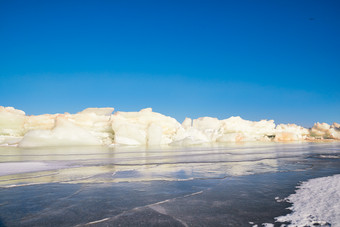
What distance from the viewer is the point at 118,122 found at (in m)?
28.5

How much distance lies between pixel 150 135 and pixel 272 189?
26.8 metres

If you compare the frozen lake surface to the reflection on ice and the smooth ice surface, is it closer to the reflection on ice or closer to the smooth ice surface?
the smooth ice surface

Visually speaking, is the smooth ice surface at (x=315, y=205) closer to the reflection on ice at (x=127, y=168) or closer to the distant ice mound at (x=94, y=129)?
the reflection on ice at (x=127, y=168)

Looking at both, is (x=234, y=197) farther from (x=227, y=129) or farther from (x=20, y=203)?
(x=227, y=129)

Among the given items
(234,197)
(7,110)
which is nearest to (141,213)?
(234,197)

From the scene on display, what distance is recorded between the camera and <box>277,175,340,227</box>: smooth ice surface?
7.89ft

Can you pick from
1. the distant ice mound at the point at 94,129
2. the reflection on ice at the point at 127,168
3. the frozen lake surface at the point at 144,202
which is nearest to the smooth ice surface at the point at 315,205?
the frozen lake surface at the point at 144,202

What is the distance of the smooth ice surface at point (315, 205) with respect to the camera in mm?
2404

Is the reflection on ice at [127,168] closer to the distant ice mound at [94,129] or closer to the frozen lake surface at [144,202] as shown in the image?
the frozen lake surface at [144,202]

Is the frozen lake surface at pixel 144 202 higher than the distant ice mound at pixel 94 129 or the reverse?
the reverse

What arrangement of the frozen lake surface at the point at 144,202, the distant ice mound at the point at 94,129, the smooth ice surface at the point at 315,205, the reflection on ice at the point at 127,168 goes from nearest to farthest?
the smooth ice surface at the point at 315,205
the frozen lake surface at the point at 144,202
the reflection on ice at the point at 127,168
the distant ice mound at the point at 94,129

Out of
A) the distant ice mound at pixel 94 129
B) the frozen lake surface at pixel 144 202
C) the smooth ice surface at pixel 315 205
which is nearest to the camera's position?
the smooth ice surface at pixel 315 205

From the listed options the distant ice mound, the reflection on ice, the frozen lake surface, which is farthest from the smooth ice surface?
the distant ice mound

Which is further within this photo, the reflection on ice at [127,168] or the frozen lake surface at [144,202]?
the reflection on ice at [127,168]
